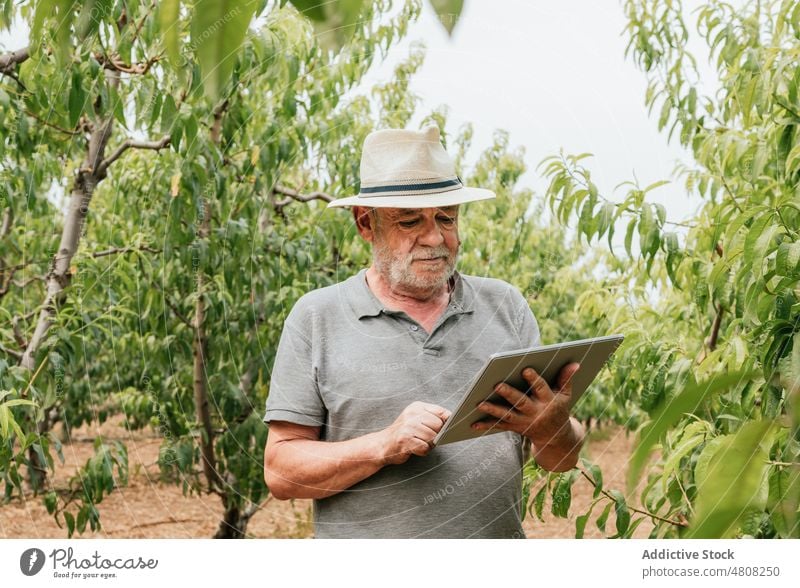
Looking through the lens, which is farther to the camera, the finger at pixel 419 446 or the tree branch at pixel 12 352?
the tree branch at pixel 12 352

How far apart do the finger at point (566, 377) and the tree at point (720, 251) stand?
0.16 m

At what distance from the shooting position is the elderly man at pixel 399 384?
128 cm

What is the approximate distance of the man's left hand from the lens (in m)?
1.08

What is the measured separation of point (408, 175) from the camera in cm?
141

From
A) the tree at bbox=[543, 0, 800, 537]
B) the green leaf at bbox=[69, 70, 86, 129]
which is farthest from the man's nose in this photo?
the green leaf at bbox=[69, 70, 86, 129]

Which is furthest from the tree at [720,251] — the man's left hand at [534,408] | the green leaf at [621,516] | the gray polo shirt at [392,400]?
the gray polo shirt at [392,400]

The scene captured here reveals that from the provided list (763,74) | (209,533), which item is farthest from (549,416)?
(209,533)

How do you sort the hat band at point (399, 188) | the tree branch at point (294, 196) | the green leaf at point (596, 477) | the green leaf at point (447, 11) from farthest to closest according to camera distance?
1. the tree branch at point (294, 196)
2. the green leaf at point (596, 477)
3. the hat band at point (399, 188)
4. the green leaf at point (447, 11)

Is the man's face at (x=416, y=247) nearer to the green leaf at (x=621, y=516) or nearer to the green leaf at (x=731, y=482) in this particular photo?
the green leaf at (x=621, y=516)

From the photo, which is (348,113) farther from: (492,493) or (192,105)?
(492,493)

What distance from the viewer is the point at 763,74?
56.0 inches

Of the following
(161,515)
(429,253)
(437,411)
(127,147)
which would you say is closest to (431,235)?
(429,253)

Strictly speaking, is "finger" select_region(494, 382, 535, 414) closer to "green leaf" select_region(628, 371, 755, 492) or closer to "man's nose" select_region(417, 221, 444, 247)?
"man's nose" select_region(417, 221, 444, 247)

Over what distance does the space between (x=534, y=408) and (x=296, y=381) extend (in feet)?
1.20
